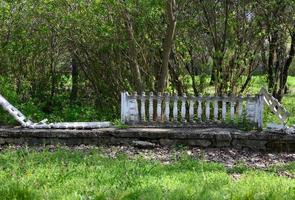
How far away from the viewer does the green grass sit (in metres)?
5.57

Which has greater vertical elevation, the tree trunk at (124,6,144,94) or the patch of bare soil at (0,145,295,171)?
the tree trunk at (124,6,144,94)

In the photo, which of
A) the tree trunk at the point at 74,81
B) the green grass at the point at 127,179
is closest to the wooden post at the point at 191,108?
the green grass at the point at 127,179

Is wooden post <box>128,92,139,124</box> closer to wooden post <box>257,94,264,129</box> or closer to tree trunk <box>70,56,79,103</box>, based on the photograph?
wooden post <box>257,94,264,129</box>

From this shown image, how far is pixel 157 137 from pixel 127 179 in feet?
10.1

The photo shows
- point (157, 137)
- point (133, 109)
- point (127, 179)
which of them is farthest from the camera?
point (133, 109)

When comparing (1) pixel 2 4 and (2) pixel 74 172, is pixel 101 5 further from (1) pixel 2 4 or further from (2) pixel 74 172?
(2) pixel 74 172

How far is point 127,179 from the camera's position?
6254mm

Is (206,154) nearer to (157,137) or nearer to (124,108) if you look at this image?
(157,137)

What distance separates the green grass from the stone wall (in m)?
1.40

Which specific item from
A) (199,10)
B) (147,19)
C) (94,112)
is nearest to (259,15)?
(199,10)

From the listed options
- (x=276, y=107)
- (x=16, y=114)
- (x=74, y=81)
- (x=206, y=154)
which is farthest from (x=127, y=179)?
(x=74, y=81)

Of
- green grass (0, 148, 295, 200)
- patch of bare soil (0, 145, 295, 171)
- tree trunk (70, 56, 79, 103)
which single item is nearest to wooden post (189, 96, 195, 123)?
patch of bare soil (0, 145, 295, 171)

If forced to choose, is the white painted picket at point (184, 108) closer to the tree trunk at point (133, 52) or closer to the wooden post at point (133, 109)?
the wooden post at point (133, 109)

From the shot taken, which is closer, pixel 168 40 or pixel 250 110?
pixel 250 110
